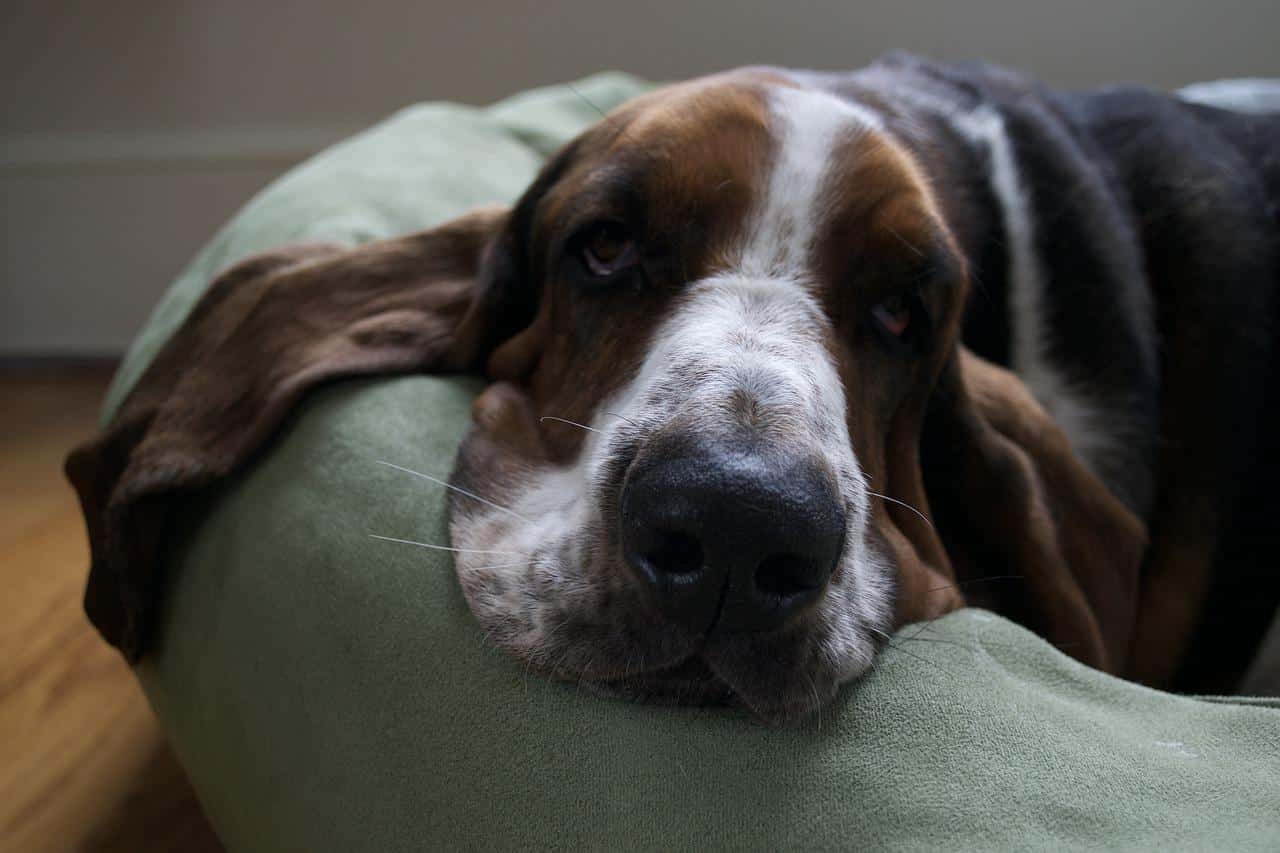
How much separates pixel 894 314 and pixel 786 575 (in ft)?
2.07

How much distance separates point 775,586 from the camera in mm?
1091

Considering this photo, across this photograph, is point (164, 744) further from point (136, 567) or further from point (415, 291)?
point (415, 291)

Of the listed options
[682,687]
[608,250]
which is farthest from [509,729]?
[608,250]

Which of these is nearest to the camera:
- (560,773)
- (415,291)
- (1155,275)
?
(560,773)

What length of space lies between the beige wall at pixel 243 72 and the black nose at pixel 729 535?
10.6 feet

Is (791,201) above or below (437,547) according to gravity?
above

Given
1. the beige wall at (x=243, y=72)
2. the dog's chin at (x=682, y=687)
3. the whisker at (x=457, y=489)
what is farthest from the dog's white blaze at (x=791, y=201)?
the beige wall at (x=243, y=72)

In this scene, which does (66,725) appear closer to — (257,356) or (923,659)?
(257,356)

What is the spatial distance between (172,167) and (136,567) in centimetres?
316

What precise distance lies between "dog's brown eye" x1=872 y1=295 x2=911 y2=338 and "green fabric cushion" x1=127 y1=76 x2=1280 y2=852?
430 millimetres

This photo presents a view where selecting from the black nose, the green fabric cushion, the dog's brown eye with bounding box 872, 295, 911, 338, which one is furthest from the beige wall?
the black nose

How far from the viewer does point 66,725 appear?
6.97 ft

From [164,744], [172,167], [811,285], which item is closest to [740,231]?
[811,285]

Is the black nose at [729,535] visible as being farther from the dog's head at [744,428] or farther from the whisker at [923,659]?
the whisker at [923,659]
